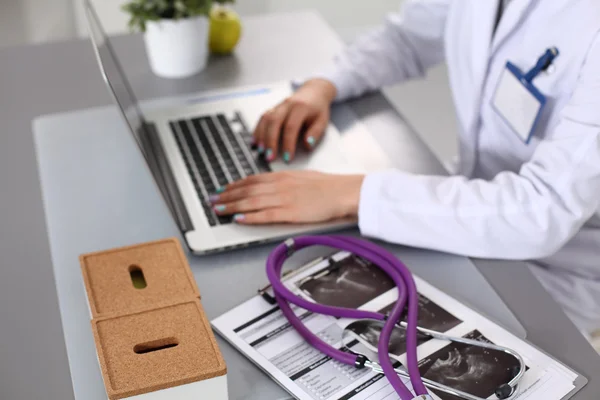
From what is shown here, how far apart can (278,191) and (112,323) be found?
0.37 m

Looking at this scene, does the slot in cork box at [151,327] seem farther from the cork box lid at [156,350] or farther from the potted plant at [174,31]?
the potted plant at [174,31]

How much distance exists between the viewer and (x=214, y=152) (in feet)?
3.88

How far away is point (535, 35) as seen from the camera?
1.15 metres

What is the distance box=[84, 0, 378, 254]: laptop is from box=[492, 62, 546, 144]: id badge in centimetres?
27

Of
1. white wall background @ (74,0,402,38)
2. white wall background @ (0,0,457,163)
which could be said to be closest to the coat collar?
white wall background @ (0,0,457,163)

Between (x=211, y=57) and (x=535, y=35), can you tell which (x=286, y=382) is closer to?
(x=535, y=35)

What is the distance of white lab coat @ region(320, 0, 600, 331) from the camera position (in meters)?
1.00

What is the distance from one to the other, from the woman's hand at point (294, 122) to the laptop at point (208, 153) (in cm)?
2

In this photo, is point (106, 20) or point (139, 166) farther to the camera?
point (106, 20)

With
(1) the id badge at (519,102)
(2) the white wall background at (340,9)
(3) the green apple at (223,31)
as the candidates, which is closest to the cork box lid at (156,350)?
(1) the id badge at (519,102)

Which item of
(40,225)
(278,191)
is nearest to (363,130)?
(278,191)

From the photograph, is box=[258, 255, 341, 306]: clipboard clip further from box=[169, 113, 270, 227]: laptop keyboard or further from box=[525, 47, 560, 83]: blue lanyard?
box=[525, 47, 560, 83]: blue lanyard

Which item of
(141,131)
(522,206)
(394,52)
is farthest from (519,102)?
(141,131)

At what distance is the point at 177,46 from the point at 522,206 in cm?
73
